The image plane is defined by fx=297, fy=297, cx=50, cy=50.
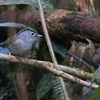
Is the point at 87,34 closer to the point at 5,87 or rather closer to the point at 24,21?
the point at 24,21

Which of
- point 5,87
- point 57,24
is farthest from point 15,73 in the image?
point 57,24

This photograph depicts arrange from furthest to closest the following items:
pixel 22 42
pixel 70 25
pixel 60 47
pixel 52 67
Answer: pixel 60 47
pixel 70 25
pixel 22 42
pixel 52 67

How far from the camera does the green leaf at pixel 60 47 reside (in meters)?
2.04

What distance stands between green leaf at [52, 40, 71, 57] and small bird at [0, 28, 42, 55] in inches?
14.8

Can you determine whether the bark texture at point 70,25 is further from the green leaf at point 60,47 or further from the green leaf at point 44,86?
the green leaf at point 44,86

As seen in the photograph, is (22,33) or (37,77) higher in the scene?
(22,33)

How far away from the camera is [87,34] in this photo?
189 cm

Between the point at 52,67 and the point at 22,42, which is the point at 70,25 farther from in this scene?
the point at 52,67

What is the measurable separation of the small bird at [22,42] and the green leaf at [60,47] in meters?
0.38

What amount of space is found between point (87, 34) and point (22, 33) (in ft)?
1.47

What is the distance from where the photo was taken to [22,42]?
166 cm

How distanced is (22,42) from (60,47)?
Answer: 1.53 feet

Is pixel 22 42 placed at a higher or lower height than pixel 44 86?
higher

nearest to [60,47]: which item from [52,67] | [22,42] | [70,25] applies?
[70,25]
